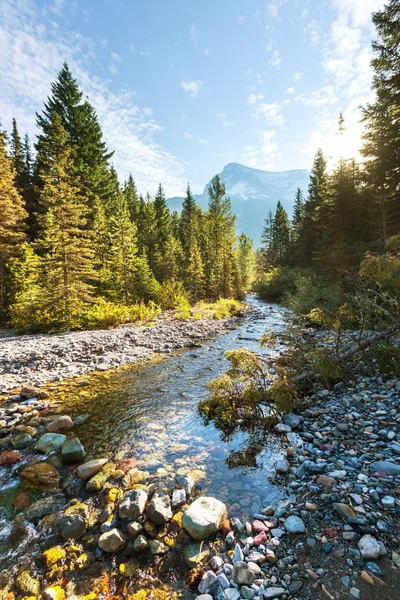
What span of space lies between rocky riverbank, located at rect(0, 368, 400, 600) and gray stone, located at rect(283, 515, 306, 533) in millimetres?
11

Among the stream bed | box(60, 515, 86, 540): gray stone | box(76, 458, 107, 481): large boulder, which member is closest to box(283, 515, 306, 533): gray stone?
the stream bed

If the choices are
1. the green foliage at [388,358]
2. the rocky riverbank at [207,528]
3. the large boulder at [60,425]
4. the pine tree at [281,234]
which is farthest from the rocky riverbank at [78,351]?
the pine tree at [281,234]

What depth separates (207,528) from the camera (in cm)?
297

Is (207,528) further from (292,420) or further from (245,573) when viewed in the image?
(292,420)

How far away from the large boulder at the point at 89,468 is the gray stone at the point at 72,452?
0.34 meters

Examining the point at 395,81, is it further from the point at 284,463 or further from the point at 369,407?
the point at 284,463

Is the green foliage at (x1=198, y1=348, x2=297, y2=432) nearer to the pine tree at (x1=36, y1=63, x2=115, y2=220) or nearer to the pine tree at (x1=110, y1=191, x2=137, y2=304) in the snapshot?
the pine tree at (x1=110, y1=191, x2=137, y2=304)

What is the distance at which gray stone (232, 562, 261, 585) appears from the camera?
235 centimetres

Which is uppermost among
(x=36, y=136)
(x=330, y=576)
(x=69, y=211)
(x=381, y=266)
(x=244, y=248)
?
(x=36, y=136)

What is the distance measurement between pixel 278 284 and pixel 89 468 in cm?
3419

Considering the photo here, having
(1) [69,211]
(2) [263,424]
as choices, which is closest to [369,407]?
(2) [263,424]

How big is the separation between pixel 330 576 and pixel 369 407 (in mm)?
3376

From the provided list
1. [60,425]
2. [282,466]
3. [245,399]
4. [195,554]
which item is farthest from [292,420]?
[60,425]

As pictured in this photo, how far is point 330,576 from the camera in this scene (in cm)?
223
